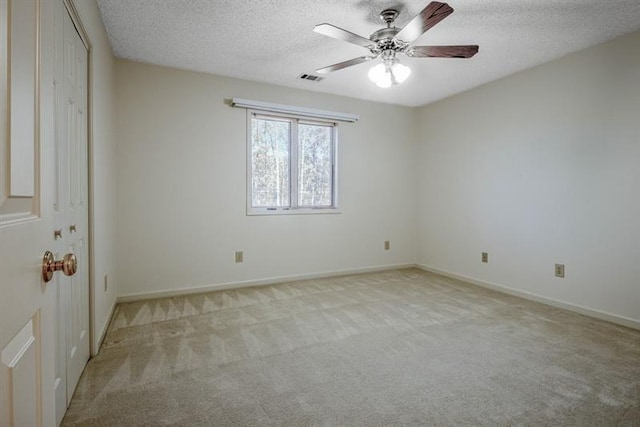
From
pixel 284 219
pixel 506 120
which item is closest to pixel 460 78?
pixel 506 120

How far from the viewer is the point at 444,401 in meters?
1.68

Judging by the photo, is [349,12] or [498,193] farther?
→ [498,193]

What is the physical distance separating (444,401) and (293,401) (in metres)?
0.78

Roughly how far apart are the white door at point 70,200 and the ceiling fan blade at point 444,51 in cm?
209

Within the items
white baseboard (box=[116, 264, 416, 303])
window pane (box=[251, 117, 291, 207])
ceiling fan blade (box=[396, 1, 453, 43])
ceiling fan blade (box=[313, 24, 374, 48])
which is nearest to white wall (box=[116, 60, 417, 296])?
white baseboard (box=[116, 264, 416, 303])

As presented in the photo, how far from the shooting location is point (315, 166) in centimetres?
421

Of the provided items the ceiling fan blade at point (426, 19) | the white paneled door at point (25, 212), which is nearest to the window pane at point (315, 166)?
the ceiling fan blade at point (426, 19)

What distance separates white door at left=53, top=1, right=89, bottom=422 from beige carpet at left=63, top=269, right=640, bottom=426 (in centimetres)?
Answer: 21

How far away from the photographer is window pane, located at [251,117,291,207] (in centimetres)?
384

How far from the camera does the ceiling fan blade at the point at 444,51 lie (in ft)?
7.15

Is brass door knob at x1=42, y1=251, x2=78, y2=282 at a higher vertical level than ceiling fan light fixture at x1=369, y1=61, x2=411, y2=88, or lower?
lower

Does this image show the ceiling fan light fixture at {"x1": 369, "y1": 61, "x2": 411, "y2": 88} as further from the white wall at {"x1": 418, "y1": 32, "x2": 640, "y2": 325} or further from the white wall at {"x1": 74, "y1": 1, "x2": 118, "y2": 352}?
the white wall at {"x1": 74, "y1": 1, "x2": 118, "y2": 352}

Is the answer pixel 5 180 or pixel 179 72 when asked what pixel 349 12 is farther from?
pixel 5 180

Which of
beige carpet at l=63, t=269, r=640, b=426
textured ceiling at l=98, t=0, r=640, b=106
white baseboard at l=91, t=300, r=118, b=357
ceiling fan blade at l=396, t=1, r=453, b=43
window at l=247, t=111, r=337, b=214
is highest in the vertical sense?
textured ceiling at l=98, t=0, r=640, b=106
